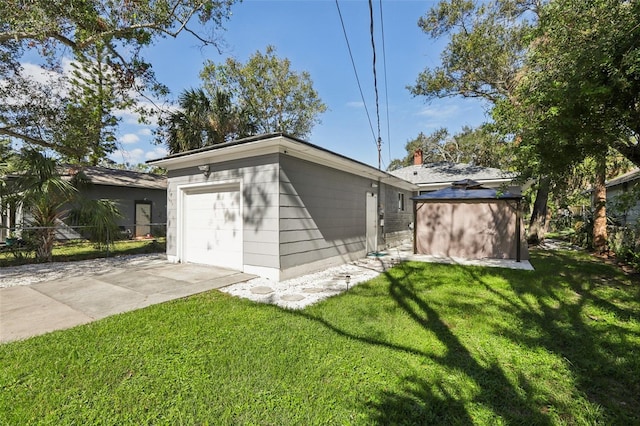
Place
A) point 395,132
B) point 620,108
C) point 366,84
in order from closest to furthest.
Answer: point 620,108 → point 366,84 → point 395,132

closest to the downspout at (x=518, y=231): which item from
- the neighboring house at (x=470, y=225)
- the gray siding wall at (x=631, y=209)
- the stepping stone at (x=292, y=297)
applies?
the neighboring house at (x=470, y=225)

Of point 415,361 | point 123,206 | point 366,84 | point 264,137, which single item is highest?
point 366,84

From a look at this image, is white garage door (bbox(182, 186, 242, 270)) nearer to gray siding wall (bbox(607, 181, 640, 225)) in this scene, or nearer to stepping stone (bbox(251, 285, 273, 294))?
stepping stone (bbox(251, 285, 273, 294))

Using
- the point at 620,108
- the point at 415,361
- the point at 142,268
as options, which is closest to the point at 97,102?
the point at 142,268

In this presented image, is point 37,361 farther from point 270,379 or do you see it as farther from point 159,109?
point 159,109

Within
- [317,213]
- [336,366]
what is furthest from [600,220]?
[336,366]

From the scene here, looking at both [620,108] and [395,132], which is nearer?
[620,108]

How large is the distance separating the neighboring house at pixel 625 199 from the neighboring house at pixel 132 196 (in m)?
15.4

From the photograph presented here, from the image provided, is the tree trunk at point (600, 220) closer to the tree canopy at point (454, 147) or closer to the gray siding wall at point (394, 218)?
the gray siding wall at point (394, 218)

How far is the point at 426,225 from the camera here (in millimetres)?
9703

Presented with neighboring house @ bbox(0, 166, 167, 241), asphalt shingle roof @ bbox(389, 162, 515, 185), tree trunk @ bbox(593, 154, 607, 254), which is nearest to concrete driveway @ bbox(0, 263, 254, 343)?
neighboring house @ bbox(0, 166, 167, 241)

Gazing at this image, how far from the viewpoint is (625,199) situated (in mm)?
6402

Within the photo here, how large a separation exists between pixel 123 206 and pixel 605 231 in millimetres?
19434

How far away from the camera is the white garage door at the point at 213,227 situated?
6719 mm
